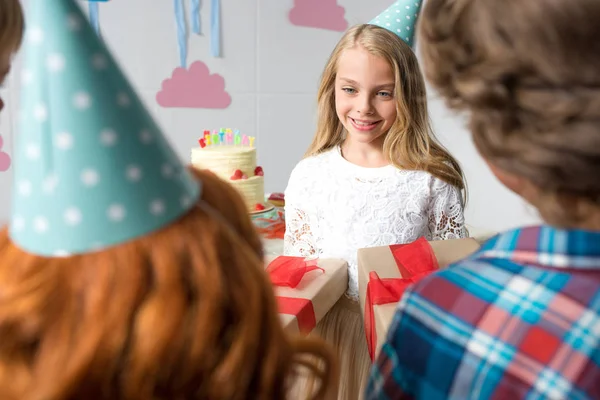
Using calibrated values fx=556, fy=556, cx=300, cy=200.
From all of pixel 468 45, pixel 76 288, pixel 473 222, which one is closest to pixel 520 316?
Result: pixel 468 45

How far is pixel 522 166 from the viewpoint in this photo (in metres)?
0.47

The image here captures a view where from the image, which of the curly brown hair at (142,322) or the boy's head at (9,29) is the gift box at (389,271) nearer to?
the curly brown hair at (142,322)

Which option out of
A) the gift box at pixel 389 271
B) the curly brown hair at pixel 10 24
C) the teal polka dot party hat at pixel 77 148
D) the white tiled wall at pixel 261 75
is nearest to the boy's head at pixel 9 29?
the curly brown hair at pixel 10 24

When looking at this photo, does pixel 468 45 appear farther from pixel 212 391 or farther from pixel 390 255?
pixel 390 255

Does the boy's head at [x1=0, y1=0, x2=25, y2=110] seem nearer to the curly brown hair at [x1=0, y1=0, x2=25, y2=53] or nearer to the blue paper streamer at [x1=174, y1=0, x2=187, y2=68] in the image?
the curly brown hair at [x1=0, y1=0, x2=25, y2=53]

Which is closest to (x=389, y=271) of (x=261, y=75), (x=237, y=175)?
(x=237, y=175)

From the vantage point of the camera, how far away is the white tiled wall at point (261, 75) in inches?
84.7

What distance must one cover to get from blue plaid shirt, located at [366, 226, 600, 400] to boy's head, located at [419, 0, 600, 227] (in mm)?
41

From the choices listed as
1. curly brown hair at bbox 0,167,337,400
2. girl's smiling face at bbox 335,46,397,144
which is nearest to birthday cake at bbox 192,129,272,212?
girl's smiling face at bbox 335,46,397,144

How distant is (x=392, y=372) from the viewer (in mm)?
551

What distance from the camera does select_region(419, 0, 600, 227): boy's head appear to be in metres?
0.43

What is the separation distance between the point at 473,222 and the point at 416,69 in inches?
53.5

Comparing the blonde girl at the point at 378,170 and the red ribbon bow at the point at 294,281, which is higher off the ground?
the blonde girl at the point at 378,170

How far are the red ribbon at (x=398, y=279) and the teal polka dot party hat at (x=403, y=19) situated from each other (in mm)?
496
